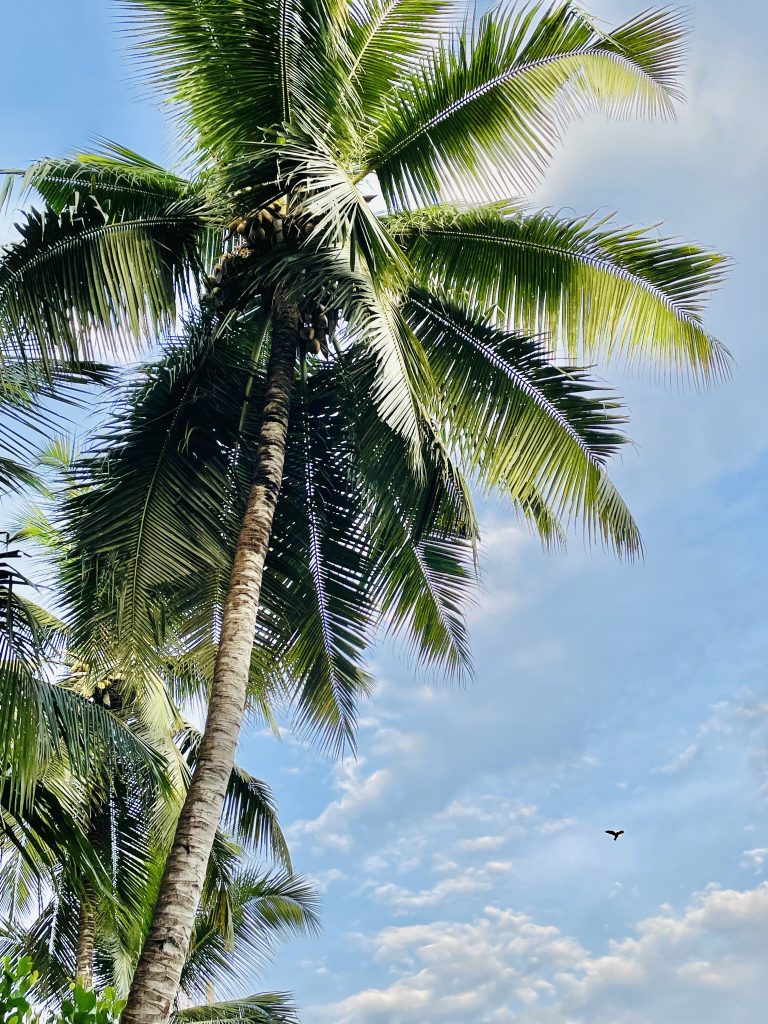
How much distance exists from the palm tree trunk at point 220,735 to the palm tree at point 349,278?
0.04 m

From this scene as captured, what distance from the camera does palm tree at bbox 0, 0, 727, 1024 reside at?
842cm

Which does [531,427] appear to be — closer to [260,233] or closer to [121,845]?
[260,233]

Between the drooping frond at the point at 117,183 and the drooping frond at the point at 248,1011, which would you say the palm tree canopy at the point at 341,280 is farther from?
the drooping frond at the point at 248,1011

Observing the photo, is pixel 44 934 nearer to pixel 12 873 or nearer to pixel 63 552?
pixel 12 873

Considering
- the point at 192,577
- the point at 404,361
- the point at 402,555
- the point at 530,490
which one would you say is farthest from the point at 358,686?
the point at 404,361

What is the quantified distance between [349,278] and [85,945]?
8617 millimetres

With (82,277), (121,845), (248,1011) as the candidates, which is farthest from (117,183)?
(248,1011)

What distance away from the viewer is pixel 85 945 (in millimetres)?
11906

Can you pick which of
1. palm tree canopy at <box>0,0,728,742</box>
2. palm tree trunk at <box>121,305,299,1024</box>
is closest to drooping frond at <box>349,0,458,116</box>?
palm tree canopy at <box>0,0,728,742</box>

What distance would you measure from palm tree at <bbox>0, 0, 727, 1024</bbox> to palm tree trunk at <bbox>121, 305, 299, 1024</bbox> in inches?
1.7

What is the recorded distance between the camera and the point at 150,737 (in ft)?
38.6

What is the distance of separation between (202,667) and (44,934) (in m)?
4.37

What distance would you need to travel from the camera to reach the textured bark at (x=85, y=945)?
11750 millimetres

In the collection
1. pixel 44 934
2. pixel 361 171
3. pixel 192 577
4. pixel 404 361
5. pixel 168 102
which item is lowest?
pixel 44 934
